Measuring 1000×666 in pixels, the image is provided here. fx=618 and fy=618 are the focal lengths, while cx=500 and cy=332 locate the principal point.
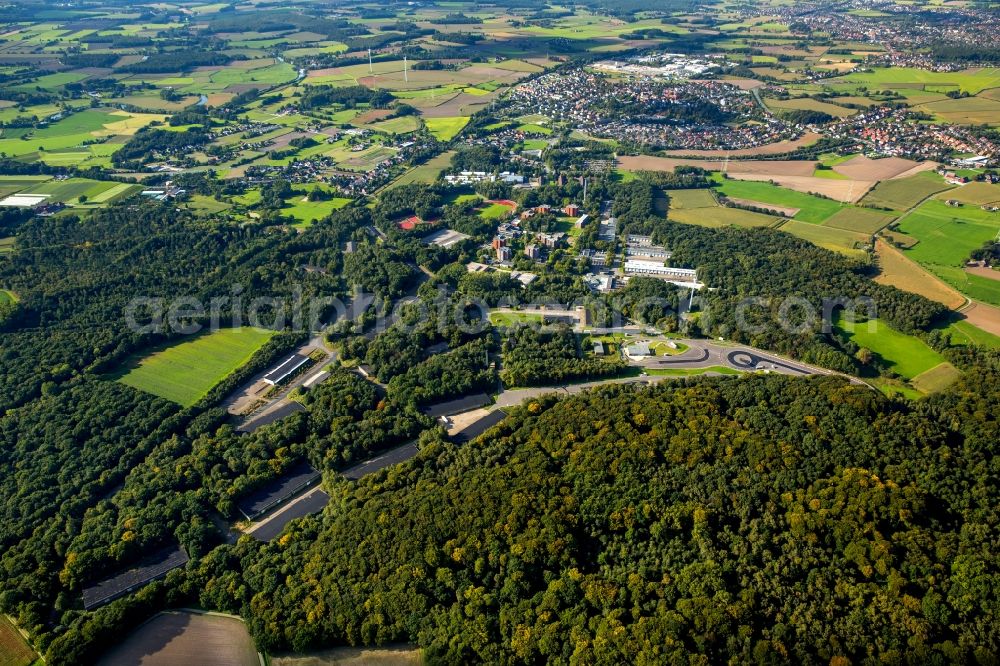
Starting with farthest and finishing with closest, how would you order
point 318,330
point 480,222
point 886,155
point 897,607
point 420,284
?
1. point 886,155
2. point 480,222
3. point 420,284
4. point 318,330
5. point 897,607

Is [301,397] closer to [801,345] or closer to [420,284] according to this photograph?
[420,284]

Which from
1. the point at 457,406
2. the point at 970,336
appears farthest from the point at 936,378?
the point at 457,406

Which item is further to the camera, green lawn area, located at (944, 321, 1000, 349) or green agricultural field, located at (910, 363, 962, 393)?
green lawn area, located at (944, 321, 1000, 349)

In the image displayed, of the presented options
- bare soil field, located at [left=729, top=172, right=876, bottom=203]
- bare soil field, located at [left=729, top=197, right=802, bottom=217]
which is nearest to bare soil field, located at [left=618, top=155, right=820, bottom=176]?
bare soil field, located at [left=729, top=172, right=876, bottom=203]

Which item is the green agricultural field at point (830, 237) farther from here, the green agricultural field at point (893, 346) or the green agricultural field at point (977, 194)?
the green agricultural field at point (977, 194)

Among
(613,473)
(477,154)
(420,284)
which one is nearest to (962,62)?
(477,154)

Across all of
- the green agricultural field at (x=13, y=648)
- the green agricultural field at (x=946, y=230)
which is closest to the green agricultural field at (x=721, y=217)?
the green agricultural field at (x=946, y=230)

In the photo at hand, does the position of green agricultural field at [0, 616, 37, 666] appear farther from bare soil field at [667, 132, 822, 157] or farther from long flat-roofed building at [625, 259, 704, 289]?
bare soil field at [667, 132, 822, 157]
